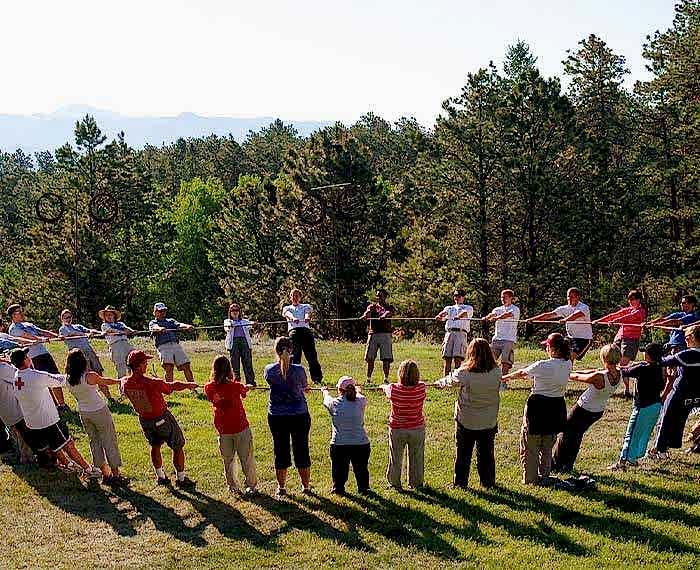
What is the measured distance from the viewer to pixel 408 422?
31.6 feet

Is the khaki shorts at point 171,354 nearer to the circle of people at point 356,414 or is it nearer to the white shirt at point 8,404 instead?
the circle of people at point 356,414

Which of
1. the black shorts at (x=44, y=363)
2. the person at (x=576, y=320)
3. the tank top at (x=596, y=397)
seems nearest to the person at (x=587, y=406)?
the tank top at (x=596, y=397)

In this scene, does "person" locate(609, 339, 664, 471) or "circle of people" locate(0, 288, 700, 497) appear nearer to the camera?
"circle of people" locate(0, 288, 700, 497)

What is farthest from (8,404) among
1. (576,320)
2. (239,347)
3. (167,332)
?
(576,320)

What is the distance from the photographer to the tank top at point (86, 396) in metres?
10.1

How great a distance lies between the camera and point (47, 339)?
43.8ft

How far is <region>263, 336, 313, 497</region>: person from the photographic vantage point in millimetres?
9617

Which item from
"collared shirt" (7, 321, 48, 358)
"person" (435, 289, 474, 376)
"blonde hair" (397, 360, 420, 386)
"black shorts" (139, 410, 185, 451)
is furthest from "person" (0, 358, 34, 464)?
"person" (435, 289, 474, 376)

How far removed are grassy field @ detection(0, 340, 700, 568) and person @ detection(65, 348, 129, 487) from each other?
0.87ft

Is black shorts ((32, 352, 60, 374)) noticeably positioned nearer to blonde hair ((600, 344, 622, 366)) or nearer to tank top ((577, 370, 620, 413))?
tank top ((577, 370, 620, 413))

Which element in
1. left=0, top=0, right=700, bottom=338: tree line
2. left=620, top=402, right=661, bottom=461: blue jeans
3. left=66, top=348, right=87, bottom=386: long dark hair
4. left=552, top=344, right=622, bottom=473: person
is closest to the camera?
left=552, top=344, right=622, bottom=473: person

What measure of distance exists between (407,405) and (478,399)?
810 mm

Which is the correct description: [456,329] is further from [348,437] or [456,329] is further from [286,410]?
[286,410]

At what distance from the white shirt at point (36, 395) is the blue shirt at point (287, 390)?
2.75m
